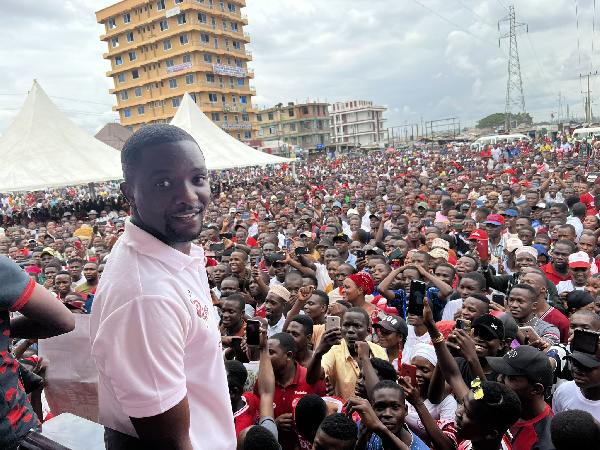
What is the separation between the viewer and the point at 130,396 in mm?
1093

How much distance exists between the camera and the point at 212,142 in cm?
Answer: 1931

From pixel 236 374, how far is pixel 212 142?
17.3 metres

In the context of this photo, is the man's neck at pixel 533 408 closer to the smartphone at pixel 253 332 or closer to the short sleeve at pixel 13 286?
the smartphone at pixel 253 332

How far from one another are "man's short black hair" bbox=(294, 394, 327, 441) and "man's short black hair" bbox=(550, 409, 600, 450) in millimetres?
1270

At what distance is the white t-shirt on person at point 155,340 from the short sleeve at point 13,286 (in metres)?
0.30

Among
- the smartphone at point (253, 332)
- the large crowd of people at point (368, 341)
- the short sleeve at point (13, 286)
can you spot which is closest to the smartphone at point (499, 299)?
the large crowd of people at point (368, 341)

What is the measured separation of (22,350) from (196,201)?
3.47 m

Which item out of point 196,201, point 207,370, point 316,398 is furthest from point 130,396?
point 316,398

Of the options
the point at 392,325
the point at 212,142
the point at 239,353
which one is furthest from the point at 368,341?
the point at 212,142

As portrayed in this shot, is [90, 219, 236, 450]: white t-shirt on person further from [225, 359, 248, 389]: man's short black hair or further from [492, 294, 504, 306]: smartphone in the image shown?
[492, 294, 504, 306]: smartphone

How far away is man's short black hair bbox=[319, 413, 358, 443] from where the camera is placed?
7.80 ft

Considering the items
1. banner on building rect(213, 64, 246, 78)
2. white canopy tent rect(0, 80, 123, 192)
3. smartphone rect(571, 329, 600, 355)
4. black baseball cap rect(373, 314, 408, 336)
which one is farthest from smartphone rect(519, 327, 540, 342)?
banner on building rect(213, 64, 246, 78)

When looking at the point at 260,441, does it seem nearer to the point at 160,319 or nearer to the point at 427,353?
the point at 427,353

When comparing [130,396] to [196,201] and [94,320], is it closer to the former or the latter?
[94,320]
